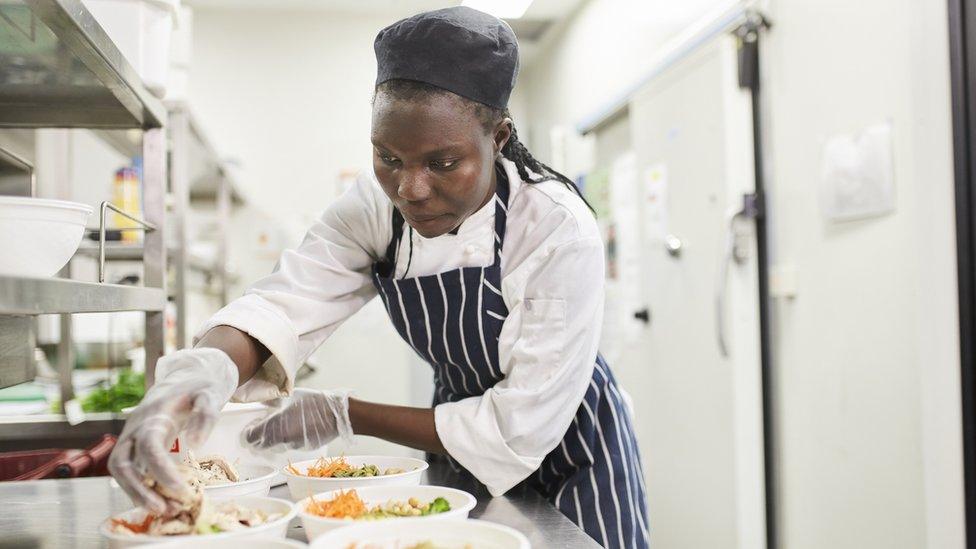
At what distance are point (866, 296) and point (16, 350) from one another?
1886 mm

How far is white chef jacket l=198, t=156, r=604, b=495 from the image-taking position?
1.21 meters

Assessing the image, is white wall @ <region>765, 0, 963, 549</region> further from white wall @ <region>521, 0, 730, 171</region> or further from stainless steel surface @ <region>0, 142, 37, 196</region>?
stainless steel surface @ <region>0, 142, 37, 196</region>

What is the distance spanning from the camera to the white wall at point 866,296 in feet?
5.27

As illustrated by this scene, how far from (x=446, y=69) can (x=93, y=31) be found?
1.53ft

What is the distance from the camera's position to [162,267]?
1.58 meters

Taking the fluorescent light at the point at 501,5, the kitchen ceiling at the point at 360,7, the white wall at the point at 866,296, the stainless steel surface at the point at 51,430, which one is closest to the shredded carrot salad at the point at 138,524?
the stainless steel surface at the point at 51,430

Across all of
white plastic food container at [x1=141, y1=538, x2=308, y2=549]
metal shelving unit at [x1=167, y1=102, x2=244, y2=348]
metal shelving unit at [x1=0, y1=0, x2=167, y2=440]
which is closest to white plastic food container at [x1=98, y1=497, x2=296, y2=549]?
white plastic food container at [x1=141, y1=538, x2=308, y2=549]

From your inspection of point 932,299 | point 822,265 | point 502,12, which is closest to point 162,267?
point 502,12

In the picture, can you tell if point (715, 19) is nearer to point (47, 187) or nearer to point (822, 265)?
point (822, 265)

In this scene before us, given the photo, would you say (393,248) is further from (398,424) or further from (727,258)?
(727,258)

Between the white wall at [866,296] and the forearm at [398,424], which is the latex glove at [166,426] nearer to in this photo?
the forearm at [398,424]

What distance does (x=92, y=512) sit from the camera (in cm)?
124

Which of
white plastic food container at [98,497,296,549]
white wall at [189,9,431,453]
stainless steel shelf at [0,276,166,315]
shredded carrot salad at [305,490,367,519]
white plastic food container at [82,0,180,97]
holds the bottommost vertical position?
shredded carrot salad at [305,490,367,519]

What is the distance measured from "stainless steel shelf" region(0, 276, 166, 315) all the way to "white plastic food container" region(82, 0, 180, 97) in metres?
0.56
